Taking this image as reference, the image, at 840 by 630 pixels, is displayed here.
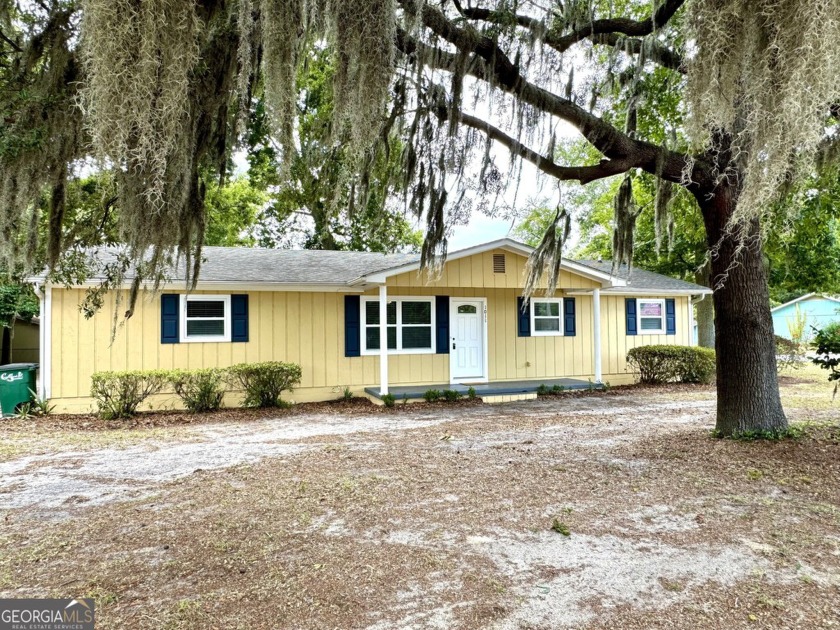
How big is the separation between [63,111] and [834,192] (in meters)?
10.0

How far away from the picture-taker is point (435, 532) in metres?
3.14

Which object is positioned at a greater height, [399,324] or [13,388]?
[399,324]

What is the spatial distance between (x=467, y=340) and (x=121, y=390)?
695 centimetres

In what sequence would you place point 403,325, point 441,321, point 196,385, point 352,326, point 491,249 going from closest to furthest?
point 196,385 → point 491,249 → point 352,326 → point 403,325 → point 441,321

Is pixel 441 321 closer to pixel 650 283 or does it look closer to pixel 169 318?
pixel 169 318

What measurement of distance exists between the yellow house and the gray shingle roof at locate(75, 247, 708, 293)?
0.05 metres

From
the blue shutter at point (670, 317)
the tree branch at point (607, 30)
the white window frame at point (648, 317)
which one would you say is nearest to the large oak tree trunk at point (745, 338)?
the tree branch at point (607, 30)

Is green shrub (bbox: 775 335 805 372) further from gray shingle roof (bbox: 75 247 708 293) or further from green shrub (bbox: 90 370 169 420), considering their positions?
green shrub (bbox: 90 370 169 420)

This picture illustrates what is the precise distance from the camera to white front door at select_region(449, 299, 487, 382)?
1069 centimetres

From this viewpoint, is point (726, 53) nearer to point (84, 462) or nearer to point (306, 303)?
point (84, 462)

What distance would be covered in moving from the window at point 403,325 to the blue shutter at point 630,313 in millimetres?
5396

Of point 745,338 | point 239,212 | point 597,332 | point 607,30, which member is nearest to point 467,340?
point 597,332

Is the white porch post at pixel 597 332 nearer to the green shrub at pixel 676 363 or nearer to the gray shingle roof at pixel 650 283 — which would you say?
the gray shingle roof at pixel 650 283

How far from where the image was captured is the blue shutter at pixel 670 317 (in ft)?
40.7
